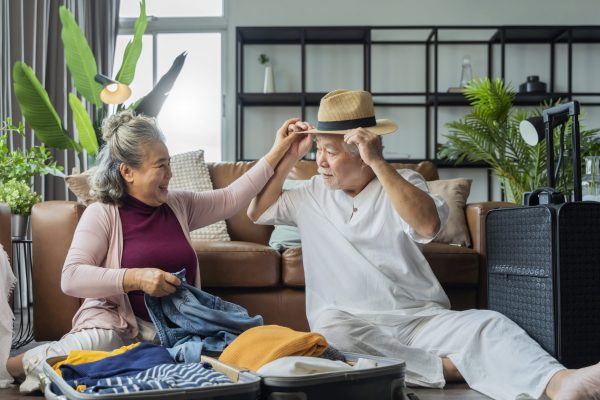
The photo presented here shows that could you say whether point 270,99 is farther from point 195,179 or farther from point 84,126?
point 195,179

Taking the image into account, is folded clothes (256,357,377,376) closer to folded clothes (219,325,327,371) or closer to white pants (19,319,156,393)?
folded clothes (219,325,327,371)

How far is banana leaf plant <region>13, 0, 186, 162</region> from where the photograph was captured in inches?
149

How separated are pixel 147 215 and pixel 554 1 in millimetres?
4886

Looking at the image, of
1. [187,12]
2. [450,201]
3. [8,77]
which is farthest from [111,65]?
[450,201]

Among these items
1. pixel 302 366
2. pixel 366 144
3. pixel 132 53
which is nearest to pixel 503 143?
pixel 132 53

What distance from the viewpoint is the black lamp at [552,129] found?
2039 mm

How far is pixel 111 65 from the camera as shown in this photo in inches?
221

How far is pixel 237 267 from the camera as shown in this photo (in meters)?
2.75

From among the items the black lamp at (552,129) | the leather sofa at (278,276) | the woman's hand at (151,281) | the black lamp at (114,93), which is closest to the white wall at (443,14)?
the black lamp at (114,93)

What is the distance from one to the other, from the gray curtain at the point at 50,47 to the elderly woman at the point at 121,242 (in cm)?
218

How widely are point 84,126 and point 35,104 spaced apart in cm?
28

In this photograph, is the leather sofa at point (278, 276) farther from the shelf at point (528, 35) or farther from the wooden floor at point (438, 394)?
the shelf at point (528, 35)

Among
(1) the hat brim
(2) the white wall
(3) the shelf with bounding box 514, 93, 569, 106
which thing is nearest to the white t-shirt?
(1) the hat brim

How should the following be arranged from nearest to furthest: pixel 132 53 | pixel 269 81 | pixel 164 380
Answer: pixel 164 380 → pixel 132 53 → pixel 269 81
